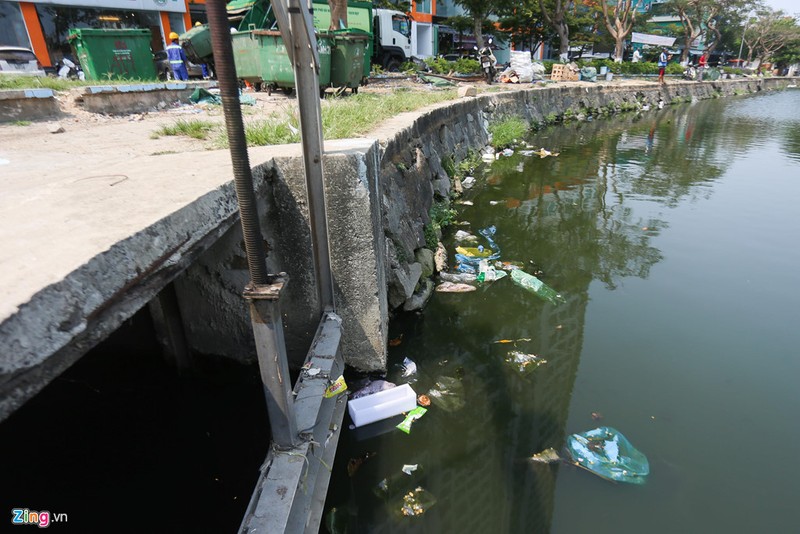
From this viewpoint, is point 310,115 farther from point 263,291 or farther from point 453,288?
point 453,288

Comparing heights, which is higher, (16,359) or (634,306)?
(16,359)

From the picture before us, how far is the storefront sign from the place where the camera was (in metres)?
13.7

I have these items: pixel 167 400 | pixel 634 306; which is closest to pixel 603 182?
pixel 634 306

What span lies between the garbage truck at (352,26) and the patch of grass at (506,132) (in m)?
3.16

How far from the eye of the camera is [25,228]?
1498 millimetres

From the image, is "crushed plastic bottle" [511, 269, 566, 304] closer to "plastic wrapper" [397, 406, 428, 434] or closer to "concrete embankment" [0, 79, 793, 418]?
"concrete embankment" [0, 79, 793, 418]

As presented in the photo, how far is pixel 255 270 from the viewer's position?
1447mm

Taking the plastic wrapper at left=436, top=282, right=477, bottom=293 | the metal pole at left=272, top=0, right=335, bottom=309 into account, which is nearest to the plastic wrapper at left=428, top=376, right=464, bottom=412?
the metal pole at left=272, top=0, right=335, bottom=309

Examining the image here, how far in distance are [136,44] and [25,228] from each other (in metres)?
8.41

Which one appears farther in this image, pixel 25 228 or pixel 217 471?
pixel 217 471

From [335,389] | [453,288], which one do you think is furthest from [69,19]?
[335,389]

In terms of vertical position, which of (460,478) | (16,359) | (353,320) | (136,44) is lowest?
(460,478)

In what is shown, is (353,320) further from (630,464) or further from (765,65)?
(765,65)

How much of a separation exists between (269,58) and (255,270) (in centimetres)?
665
